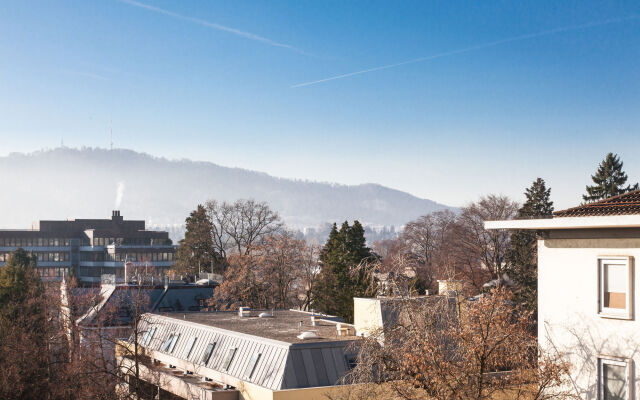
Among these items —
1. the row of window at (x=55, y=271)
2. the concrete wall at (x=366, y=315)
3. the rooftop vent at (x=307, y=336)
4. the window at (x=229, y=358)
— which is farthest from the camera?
the row of window at (x=55, y=271)

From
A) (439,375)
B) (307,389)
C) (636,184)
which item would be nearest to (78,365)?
(307,389)

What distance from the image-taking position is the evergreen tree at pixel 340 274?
69.4 m

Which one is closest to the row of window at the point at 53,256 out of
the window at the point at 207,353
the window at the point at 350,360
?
the window at the point at 207,353

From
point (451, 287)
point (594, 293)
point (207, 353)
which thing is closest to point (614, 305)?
point (594, 293)

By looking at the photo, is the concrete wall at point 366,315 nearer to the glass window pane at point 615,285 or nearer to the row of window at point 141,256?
the glass window pane at point 615,285

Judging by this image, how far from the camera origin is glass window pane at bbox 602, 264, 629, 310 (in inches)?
804

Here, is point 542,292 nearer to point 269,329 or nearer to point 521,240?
point 269,329

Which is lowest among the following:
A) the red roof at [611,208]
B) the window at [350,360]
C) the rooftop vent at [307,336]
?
the window at [350,360]

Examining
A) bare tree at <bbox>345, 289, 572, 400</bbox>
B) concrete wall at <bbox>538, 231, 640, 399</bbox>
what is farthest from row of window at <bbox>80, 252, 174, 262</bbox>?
concrete wall at <bbox>538, 231, 640, 399</bbox>

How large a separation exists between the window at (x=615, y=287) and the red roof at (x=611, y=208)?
1.24m

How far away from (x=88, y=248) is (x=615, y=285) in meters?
173

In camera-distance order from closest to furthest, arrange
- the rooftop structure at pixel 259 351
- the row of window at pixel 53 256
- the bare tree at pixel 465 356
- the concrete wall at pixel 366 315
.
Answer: the bare tree at pixel 465 356 → the rooftop structure at pixel 259 351 → the concrete wall at pixel 366 315 → the row of window at pixel 53 256

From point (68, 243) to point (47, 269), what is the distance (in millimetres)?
8355

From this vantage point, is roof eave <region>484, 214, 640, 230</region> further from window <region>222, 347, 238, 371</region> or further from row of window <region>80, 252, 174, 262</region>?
row of window <region>80, 252, 174, 262</region>
